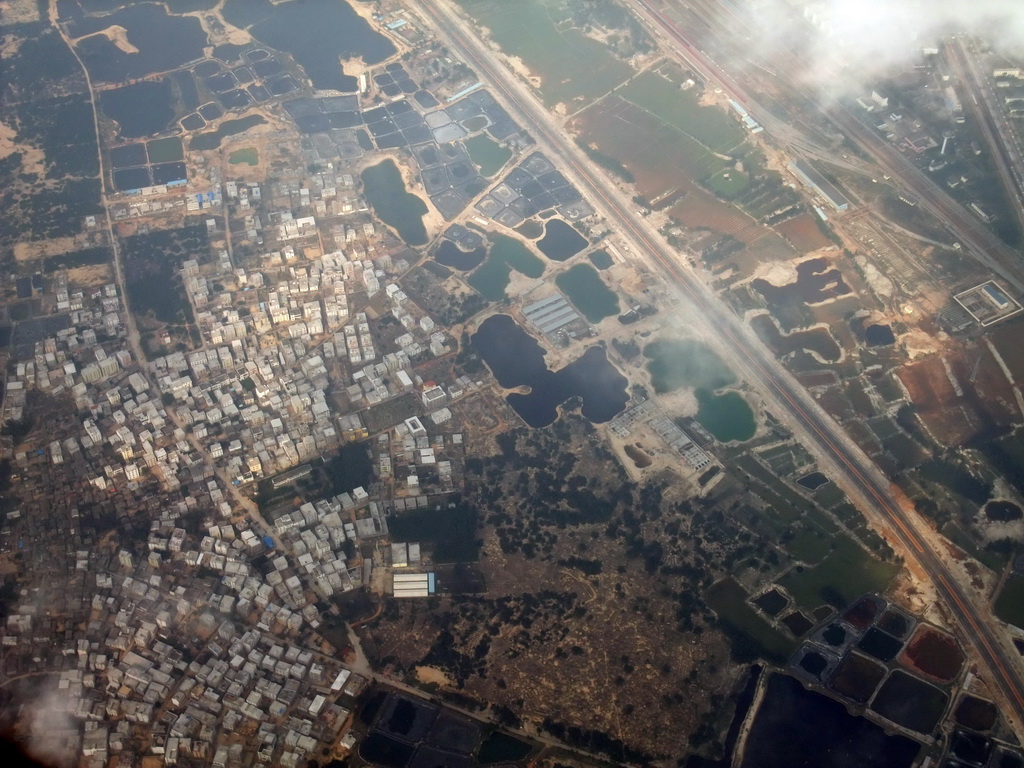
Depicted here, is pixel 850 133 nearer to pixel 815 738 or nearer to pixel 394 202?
pixel 394 202

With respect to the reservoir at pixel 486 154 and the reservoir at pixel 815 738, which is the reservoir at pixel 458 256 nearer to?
the reservoir at pixel 486 154

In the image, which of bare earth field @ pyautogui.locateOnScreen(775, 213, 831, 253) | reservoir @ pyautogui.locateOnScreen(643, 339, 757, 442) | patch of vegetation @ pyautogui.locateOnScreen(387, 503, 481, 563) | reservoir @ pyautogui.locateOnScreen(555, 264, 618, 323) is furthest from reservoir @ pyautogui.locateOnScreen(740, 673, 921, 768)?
bare earth field @ pyautogui.locateOnScreen(775, 213, 831, 253)

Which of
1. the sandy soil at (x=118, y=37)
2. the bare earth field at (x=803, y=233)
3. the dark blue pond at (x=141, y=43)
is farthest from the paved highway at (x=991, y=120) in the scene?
the sandy soil at (x=118, y=37)

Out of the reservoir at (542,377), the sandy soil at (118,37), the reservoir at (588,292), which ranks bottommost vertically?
the reservoir at (542,377)

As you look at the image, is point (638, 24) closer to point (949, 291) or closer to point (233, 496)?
point (949, 291)

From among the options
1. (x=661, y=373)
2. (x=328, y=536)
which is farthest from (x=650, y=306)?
(x=328, y=536)

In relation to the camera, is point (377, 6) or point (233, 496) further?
point (377, 6)

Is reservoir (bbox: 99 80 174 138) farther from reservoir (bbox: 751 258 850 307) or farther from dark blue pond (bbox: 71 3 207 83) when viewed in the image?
reservoir (bbox: 751 258 850 307)
